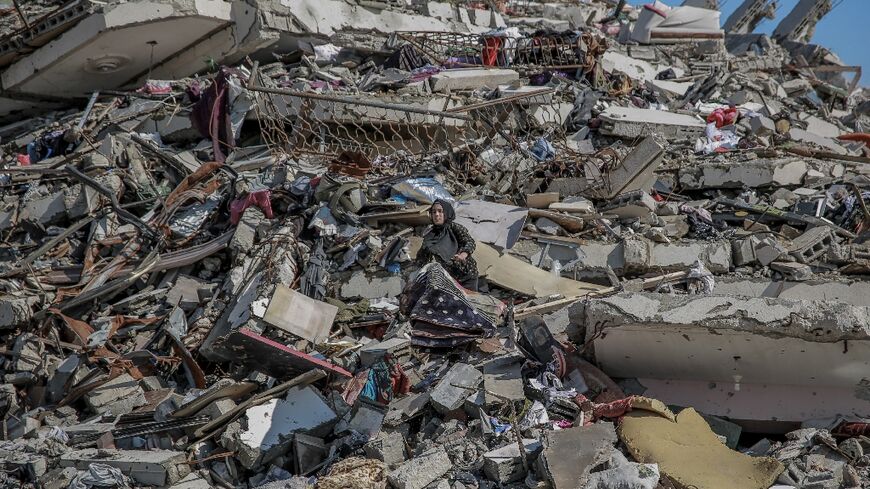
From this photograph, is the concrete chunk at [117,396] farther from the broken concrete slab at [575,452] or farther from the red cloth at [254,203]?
the broken concrete slab at [575,452]

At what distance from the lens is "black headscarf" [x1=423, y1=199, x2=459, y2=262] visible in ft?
22.1

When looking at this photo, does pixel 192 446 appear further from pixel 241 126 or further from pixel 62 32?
pixel 62 32

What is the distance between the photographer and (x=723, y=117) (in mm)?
10297

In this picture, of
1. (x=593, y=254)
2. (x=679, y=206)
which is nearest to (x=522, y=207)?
(x=593, y=254)

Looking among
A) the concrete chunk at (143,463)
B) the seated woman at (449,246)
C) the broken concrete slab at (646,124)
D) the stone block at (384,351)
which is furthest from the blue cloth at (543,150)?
the concrete chunk at (143,463)

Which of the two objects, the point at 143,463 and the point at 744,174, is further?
the point at 744,174

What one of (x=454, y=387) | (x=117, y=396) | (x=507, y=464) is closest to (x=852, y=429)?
(x=507, y=464)

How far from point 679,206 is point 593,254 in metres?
→ 1.47

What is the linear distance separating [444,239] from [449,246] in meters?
0.09

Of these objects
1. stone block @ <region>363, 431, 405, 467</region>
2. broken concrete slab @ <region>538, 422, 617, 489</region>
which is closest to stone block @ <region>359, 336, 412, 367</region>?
stone block @ <region>363, 431, 405, 467</region>

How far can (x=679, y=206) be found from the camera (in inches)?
315

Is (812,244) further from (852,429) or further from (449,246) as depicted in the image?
(449,246)

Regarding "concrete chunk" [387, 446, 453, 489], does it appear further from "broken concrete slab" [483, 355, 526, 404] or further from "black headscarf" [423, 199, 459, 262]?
"black headscarf" [423, 199, 459, 262]

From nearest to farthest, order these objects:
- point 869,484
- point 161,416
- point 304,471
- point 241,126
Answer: point 869,484
point 304,471
point 161,416
point 241,126
